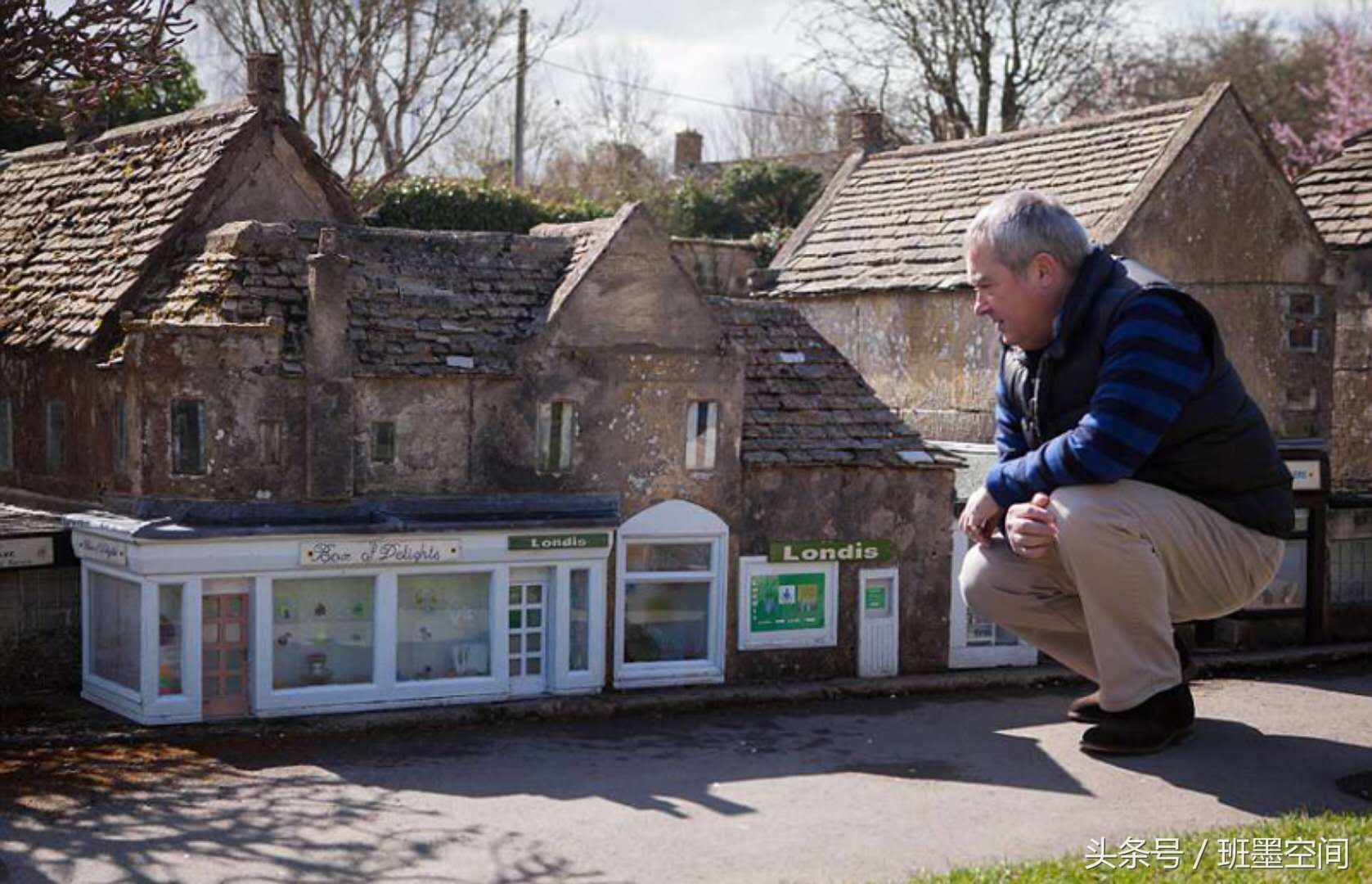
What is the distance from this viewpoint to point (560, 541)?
15.6m

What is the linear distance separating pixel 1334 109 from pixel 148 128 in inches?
1324

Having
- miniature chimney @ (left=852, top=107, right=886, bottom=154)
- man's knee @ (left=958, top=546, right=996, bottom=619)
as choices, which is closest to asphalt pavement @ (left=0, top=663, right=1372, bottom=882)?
man's knee @ (left=958, top=546, right=996, bottom=619)

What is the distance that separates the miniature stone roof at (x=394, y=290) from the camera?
1498 cm

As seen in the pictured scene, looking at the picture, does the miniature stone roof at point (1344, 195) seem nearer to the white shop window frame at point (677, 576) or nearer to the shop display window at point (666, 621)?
the white shop window frame at point (677, 576)

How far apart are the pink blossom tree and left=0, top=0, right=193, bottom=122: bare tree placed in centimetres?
3171

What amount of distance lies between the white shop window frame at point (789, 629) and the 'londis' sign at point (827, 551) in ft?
0.22

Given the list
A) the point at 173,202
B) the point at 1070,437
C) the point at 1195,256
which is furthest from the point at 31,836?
the point at 1195,256

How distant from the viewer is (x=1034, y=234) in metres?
6.51

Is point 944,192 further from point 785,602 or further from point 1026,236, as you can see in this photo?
point 1026,236

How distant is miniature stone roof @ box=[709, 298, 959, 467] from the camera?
17.3m

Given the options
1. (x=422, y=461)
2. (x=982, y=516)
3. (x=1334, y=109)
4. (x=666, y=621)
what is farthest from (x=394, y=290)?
(x=1334, y=109)

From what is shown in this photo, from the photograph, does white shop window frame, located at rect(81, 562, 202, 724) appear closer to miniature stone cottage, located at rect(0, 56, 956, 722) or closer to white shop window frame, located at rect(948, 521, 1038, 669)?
miniature stone cottage, located at rect(0, 56, 956, 722)

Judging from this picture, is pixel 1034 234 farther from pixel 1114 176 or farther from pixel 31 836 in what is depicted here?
pixel 1114 176

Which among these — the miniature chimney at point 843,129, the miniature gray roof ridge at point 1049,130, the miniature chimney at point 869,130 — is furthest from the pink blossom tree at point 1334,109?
the miniature gray roof ridge at point 1049,130
